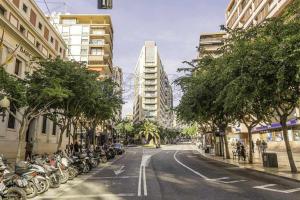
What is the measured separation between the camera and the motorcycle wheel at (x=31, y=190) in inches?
396

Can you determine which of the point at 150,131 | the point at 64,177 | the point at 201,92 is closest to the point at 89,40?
the point at 150,131

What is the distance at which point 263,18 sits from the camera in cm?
3981

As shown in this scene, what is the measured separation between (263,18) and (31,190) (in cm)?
3780

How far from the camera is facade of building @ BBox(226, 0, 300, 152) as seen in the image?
1320 inches

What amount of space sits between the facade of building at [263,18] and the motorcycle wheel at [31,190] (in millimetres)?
20484

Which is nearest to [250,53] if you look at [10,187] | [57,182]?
[57,182]

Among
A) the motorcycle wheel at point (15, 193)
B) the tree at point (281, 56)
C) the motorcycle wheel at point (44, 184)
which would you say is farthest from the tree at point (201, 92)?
the motorcycle wheel at point (15, 193)

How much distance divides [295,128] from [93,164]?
23951 millimetres

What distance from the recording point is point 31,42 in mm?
28156

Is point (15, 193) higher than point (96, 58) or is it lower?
lower

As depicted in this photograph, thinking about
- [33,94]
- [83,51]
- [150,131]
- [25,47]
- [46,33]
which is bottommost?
[33,94]

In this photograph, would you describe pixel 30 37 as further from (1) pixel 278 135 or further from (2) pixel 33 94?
(1) pixel 278 135

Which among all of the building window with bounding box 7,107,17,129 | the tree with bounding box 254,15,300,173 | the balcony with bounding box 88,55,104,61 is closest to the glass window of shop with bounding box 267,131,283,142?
the tree with bounding box 254,15,300,173

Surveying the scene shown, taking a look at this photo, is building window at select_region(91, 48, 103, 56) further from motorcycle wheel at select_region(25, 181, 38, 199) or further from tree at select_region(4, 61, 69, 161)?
motorcycle wheel at select_region(25, 181, 38, 199)
